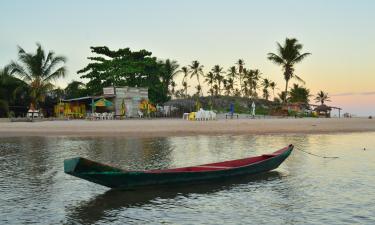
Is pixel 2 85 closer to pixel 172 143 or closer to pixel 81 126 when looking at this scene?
pixel 81 126

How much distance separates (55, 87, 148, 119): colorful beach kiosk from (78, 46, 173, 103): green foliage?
168 inches

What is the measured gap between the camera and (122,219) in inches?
333

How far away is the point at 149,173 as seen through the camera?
10.5 m

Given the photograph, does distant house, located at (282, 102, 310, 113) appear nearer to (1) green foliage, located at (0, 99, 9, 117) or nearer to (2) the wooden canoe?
(1) green foliage, located at (0, 99, 9, 117)

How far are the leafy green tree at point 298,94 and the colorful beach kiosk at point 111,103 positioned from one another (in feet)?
123

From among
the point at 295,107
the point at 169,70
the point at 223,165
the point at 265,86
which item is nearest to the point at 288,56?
the point at 295,107

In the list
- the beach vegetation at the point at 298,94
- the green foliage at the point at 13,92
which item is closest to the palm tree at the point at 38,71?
the green foliage at the point at 13,92

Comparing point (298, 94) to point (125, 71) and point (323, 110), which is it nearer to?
point (323, 110)

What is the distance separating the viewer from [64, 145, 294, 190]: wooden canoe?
9828mm

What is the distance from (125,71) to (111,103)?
7.53m

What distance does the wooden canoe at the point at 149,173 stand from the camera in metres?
9.83

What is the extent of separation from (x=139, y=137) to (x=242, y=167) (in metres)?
15.9

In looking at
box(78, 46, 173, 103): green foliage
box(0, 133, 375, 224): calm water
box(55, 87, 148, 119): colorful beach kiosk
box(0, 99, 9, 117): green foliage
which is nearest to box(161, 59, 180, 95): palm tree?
box(78, 46, 173, 103): green foliage

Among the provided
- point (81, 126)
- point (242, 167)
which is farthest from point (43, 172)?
point (81, 126)
